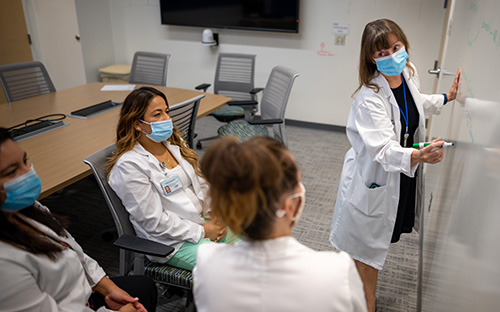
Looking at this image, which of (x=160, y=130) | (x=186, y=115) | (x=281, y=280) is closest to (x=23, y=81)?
(x=186, y=115)

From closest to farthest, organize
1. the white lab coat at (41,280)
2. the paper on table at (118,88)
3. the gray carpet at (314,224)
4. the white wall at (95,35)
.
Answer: the white lab coat at (41,280) < the gray carpet at (314,224) < the paper on table at (118,88) < the white wall at (95,35)

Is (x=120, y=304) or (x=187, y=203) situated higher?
(x=187, y=203)

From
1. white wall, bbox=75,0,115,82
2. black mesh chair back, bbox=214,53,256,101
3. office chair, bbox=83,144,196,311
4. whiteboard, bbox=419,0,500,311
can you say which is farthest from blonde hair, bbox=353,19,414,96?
white wall, bbox=75,0,115,82

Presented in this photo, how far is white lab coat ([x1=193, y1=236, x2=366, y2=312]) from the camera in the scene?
830mm

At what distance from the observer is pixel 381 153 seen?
1693 millimetres

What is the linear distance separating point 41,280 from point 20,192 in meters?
0.27

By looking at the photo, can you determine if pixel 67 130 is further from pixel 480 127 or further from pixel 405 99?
pixel 480 127

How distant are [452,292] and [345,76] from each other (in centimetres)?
365

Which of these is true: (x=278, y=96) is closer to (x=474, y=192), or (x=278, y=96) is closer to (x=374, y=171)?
(x=374, y=171)

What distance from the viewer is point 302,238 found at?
280 cm

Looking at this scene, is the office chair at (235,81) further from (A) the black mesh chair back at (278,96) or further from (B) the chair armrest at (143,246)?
(B) the chair armrest at (143,246)

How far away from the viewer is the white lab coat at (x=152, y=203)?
1734 millimetres

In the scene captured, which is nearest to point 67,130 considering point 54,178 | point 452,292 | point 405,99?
point 54,178

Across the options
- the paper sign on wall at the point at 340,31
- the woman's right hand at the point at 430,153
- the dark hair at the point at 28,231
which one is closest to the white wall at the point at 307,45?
the paper sign on wall at the point at 340,31
